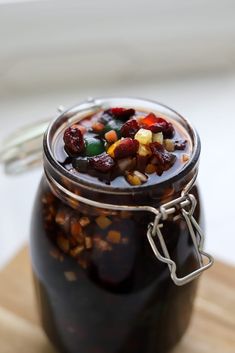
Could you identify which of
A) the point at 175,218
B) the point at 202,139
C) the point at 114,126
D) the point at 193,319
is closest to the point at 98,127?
the point at 114,126

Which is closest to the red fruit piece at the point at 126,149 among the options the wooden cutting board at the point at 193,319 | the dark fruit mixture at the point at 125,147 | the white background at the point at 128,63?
the dark fruit mixture at the point at 125,147

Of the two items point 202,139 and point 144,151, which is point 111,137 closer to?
point 144,151

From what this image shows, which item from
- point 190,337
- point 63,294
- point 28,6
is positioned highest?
point 28,6

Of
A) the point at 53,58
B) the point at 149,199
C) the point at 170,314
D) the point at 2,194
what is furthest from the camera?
the point at 53,58

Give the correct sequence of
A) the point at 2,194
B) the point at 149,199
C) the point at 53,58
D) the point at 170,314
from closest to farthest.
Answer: the point at 149,199 → the point at 170,314 → the point at 2,194 → the point at 53,58

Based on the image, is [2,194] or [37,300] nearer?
[37,300]

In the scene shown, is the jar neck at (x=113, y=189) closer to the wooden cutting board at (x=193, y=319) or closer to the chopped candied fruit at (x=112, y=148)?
the chopped candied fruit at (x=112, y=148)

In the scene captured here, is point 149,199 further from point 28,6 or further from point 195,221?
point 28,6

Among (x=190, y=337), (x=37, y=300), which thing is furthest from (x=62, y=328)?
(x=190, y=337)
